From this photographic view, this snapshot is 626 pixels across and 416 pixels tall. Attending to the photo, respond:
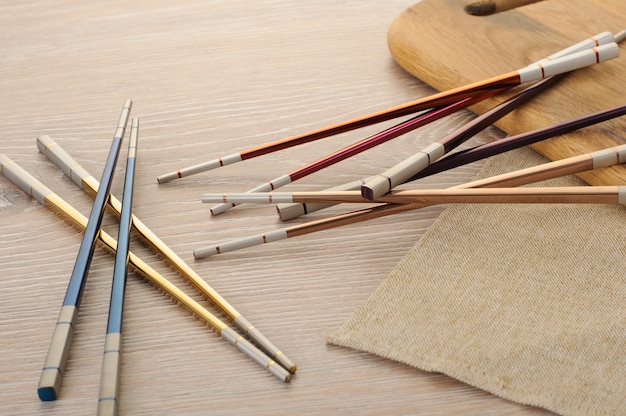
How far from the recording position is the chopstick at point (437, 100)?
683 mm

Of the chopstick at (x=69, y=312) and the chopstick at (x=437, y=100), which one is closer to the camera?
the chopstick at (x=69, y=312)

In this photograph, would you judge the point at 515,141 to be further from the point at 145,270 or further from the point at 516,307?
the point at 145,270

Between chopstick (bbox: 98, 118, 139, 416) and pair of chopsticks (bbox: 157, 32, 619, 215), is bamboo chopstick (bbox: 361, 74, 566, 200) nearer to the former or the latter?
pair of chopsticks (bbox: 157, 32, 619, 215)

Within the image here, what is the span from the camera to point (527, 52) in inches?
31.3

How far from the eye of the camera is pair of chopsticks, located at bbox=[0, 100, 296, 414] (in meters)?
0.50

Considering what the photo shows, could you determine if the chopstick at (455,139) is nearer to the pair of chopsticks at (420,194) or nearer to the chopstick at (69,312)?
the pair of chopsticks at (420,194)

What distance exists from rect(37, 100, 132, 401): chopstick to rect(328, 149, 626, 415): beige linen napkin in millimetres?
177

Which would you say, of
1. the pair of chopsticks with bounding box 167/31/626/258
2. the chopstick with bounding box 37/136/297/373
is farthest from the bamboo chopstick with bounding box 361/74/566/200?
the chopstick with bounding box 37/136/297/373

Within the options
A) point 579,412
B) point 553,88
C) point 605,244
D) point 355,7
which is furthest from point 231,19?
point 579,412

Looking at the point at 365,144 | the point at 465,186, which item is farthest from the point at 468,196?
the point at 365,144

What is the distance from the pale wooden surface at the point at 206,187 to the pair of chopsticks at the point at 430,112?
0.9 inches

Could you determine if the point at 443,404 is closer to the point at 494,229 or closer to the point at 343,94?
the point at 494,229

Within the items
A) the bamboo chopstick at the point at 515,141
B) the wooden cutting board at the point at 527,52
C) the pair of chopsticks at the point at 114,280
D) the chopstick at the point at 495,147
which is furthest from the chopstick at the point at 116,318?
the wooden cutting board at the point at 527,52

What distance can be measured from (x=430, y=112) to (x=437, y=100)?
Result: 0.05 ft
